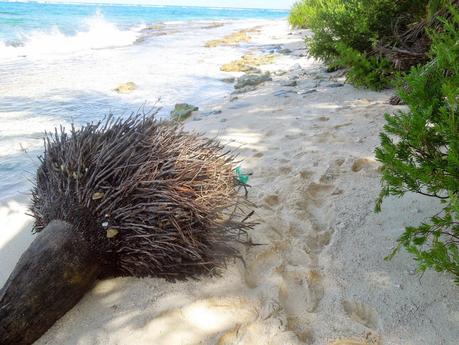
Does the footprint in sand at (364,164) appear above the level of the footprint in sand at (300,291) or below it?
above

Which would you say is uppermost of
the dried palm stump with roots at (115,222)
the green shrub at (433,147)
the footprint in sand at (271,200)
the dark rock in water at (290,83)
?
the green shrub at (433,147)

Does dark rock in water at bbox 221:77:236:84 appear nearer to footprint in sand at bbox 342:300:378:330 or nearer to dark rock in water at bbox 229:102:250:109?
dark rock in water at bbox 229:102:250:109

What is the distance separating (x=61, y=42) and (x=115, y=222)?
19254 millimetres

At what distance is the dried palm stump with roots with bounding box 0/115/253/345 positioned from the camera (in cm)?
209

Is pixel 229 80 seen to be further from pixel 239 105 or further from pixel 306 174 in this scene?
pixel 306 174

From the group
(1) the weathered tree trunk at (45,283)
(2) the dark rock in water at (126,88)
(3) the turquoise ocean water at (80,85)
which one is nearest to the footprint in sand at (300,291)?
(1) the weathered tree trunk at (45,283)

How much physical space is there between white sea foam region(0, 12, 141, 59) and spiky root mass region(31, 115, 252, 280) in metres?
13.6

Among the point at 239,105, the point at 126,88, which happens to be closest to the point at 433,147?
the point at 239,105

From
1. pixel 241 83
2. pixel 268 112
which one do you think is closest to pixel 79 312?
pixel 268 112

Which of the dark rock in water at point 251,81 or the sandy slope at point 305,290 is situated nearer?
the sandy slope at point 305,290

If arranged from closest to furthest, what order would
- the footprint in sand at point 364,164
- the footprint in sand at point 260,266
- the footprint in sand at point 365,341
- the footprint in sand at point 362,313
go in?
the footprint in sand at point 365,341 → the footprint in sand at point 362,313 → the footprint in sand at point 260,266 → the footprint in sand at point 364,164

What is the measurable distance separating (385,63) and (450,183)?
4.35 metres

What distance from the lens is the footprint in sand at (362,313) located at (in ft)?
6.77

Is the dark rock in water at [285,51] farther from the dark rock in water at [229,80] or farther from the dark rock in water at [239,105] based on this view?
the dark rock in water at [239,105]
